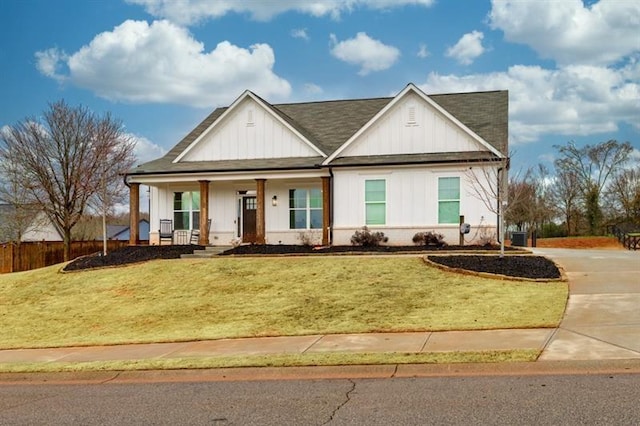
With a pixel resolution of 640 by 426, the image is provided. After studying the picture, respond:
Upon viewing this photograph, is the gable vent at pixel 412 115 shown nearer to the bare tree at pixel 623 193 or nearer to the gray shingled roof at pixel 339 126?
the gray shingled roof at pixel 339 126

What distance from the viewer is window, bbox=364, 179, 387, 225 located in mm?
25344

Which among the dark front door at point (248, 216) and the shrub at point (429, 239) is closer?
the shrub at point (429, 239)

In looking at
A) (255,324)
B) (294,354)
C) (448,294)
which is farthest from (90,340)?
(448,294)

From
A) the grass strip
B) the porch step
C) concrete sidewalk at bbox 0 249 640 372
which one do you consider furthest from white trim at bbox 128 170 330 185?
the grass strip

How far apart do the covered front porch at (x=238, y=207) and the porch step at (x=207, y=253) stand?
134cm

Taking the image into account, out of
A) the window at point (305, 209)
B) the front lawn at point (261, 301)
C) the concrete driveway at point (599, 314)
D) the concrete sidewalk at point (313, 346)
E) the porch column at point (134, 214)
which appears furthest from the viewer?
the porch column at point (134, 214)

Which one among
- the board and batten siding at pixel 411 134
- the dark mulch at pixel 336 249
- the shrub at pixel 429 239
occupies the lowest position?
the dark mulch at pixel 336 249

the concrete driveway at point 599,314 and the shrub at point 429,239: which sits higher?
the shrub at point 429,239

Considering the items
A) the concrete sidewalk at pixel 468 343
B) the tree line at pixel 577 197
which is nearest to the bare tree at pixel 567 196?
the tree line at pixel 577 197

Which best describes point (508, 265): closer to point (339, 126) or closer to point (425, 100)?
point (425, 100)

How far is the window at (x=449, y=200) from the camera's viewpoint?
24.6 metres

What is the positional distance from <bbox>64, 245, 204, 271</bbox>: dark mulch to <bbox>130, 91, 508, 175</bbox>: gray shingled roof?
12.7ft

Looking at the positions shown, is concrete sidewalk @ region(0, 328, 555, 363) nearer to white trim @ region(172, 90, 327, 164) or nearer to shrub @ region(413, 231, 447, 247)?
shrub @ region(413, 231, 447, 247)

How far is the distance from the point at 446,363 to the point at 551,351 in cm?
170
